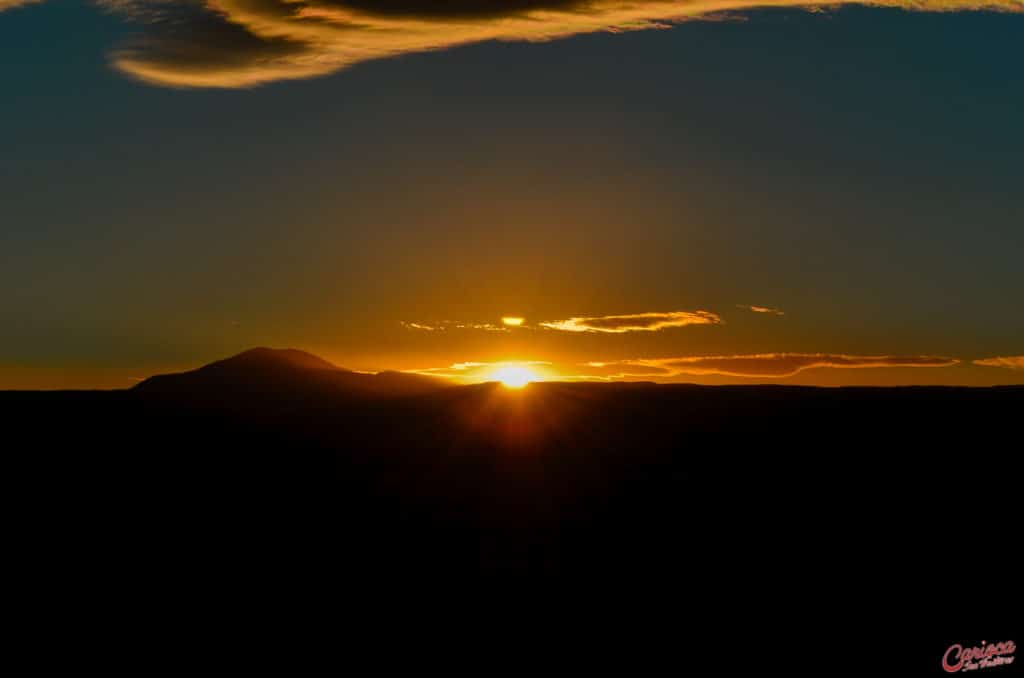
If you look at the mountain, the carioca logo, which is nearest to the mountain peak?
the mountain

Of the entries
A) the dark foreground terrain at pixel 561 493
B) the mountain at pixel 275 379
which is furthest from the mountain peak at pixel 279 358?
the dark foreground terrain at pixel 561 493

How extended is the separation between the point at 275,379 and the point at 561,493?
51.4 meters

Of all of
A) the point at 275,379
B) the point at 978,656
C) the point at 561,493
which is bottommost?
the point at 978,656

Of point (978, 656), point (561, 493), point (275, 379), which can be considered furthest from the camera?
point (275, 379)

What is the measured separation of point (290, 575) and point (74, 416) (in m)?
17.1

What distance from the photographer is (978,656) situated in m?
18.6

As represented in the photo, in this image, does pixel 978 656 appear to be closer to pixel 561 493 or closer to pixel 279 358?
pixel 561 493

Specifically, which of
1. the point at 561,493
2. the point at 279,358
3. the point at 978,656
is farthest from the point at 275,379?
the point at 978,656

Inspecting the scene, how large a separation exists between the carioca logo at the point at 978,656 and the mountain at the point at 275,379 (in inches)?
1324

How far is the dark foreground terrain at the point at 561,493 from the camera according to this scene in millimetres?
22047

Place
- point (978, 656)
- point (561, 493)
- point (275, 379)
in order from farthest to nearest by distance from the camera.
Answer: point (275, 379)
point (561, 493)
point (978, 656)

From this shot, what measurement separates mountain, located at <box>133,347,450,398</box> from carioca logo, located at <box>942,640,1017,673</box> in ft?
110

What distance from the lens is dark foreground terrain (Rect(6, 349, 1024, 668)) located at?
22047 millimetres

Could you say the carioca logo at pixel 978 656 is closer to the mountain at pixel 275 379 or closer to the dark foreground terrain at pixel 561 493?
the dark foreground terrain at pixel 561 493
